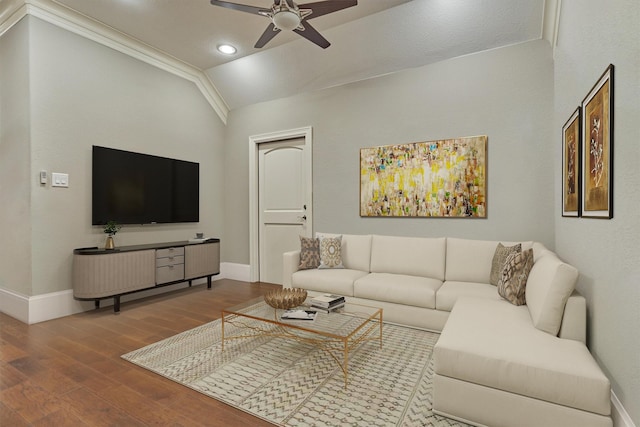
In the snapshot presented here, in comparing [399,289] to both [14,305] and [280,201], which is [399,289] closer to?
[280,201]

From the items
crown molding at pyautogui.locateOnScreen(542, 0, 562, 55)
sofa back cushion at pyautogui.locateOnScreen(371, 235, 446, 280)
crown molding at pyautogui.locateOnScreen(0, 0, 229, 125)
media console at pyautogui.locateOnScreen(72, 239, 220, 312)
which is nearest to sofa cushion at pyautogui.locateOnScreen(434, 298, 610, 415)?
sofa back cushion at pyautogui.locateOnScreen(371, 235, 446, 280)

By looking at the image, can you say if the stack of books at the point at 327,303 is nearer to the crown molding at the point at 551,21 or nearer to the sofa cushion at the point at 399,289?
the sofa cushion at the point at 399,289

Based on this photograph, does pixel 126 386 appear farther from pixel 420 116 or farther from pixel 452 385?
pixel 420 116

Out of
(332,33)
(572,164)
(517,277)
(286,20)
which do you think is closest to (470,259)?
(517,277)

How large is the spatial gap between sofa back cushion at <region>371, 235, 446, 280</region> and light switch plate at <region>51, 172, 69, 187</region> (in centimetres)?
344

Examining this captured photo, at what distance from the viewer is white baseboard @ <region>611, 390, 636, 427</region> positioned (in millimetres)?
1315

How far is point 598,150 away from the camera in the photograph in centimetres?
169

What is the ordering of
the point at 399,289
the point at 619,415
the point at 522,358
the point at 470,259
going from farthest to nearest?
the point at 470,259
the point at 399,289
the point at 522,358
the point at 619,415

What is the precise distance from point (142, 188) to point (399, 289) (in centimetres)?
335

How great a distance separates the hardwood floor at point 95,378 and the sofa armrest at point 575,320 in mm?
1726

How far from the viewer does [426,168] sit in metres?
3.62

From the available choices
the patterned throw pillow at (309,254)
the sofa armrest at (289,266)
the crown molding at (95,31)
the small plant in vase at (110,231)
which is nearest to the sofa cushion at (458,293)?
the patterned throw pillow at (309,254)

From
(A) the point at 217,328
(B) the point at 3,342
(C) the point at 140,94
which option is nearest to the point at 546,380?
(A) the point at 217,328

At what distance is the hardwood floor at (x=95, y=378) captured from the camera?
1.70 meters
